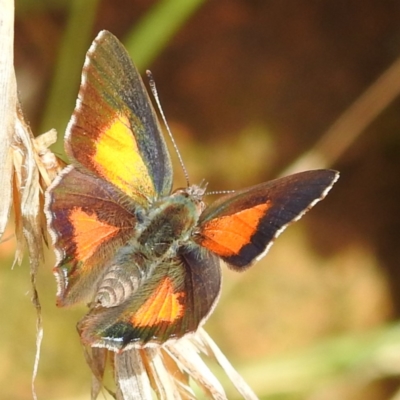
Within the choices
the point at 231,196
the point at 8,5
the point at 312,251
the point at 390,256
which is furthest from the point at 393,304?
the point at 8,5

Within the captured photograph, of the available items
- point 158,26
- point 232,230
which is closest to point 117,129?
point 232,230

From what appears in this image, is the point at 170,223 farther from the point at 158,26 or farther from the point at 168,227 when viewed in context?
the point at 158,26

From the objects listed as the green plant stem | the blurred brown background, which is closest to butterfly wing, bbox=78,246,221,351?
the green plant stem

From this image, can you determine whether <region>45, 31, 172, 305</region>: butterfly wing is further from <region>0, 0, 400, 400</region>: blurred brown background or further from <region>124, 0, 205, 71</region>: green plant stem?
<region>0, 0, 400, 400</region>: blurred brown background

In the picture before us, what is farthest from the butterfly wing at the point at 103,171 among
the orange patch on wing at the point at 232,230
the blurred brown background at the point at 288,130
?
the blurred brown background at the point at 288,130

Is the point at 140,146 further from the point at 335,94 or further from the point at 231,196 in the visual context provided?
the point at 335,94

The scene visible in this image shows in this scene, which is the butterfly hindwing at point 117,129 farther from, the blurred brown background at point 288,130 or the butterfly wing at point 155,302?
the blurred brown background at point 288,130
